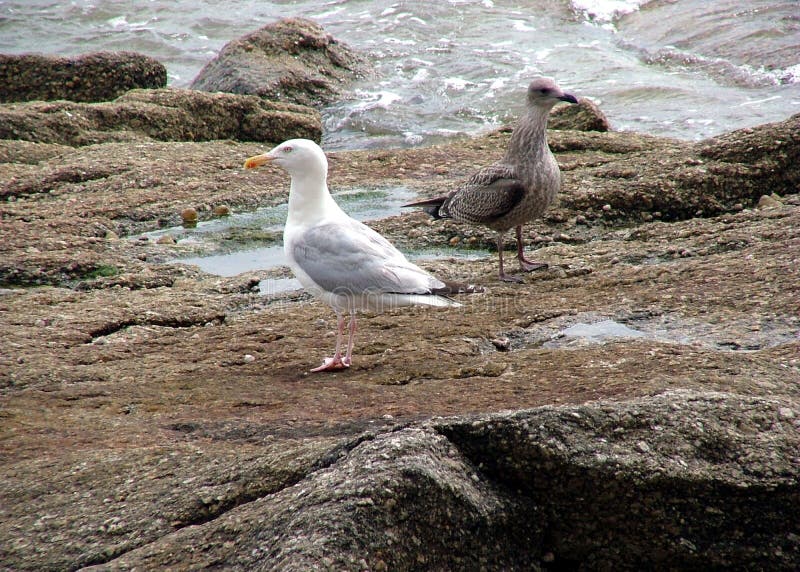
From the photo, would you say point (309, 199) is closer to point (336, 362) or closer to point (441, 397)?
point (336, 362)

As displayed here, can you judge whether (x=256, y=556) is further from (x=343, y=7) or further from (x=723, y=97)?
(x=343, y=7)

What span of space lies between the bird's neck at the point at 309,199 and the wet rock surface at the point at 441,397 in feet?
2.00

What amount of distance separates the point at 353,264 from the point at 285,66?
9082 mm

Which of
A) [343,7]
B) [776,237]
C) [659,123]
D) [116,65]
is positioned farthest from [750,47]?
[776,237]

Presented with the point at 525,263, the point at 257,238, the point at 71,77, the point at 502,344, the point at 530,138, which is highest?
the point at 530,138

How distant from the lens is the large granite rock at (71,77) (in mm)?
11258

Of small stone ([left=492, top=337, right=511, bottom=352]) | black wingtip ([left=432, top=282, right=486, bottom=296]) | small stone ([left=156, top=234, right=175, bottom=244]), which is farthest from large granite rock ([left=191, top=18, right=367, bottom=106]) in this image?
small stone ([left=492, top=337, right=511, bottom=352])

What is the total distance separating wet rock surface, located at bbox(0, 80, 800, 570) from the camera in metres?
2.61

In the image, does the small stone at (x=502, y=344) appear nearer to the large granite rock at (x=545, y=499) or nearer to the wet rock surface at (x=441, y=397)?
the wet rock surface at (x=441, y=397)

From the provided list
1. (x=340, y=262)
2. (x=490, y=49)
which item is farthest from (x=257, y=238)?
(x=490, y=49)

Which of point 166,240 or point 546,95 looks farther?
point 166,240

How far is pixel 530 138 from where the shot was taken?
20.6 feet

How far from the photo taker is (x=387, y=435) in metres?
2.78

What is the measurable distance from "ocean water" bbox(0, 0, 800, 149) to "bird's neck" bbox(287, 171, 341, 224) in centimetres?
661
